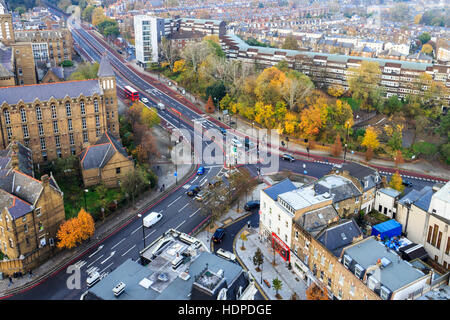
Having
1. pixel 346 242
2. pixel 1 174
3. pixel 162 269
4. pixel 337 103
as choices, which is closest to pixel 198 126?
pixel 337 103

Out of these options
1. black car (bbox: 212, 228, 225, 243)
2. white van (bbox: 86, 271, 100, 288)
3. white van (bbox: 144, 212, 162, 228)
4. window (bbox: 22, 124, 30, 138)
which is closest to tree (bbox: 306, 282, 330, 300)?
black car (bbox: 212, 228, 225, 243)

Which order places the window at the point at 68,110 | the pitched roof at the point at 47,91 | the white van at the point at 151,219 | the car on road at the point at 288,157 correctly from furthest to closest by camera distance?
the car on road at the point at 288,157, the window at the point at 68,110, the pitched roof at the point at 47,91, the white van at the point at 151,219

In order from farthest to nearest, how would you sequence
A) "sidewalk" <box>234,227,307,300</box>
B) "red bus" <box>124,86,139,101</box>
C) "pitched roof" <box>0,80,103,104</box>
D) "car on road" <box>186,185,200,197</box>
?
"red bus" <box>124,86,139,101</box>, "car on road" <box>186,185,200,197</box>, "pitched roof" <box>0,80,103,104</box>, "sidewalk" <box>234,227,307,300</box>

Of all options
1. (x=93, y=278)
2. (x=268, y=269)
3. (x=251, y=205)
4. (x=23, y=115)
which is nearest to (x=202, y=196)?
(x=251, y=205)

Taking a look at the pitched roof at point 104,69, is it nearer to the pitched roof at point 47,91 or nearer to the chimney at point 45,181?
the pitched roof at point 47,91

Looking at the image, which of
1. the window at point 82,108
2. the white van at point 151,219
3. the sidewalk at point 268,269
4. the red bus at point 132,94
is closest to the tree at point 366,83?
the red bus at point 132,94

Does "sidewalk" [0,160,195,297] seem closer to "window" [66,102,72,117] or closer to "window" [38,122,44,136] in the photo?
"window" [66,102,72,117]
